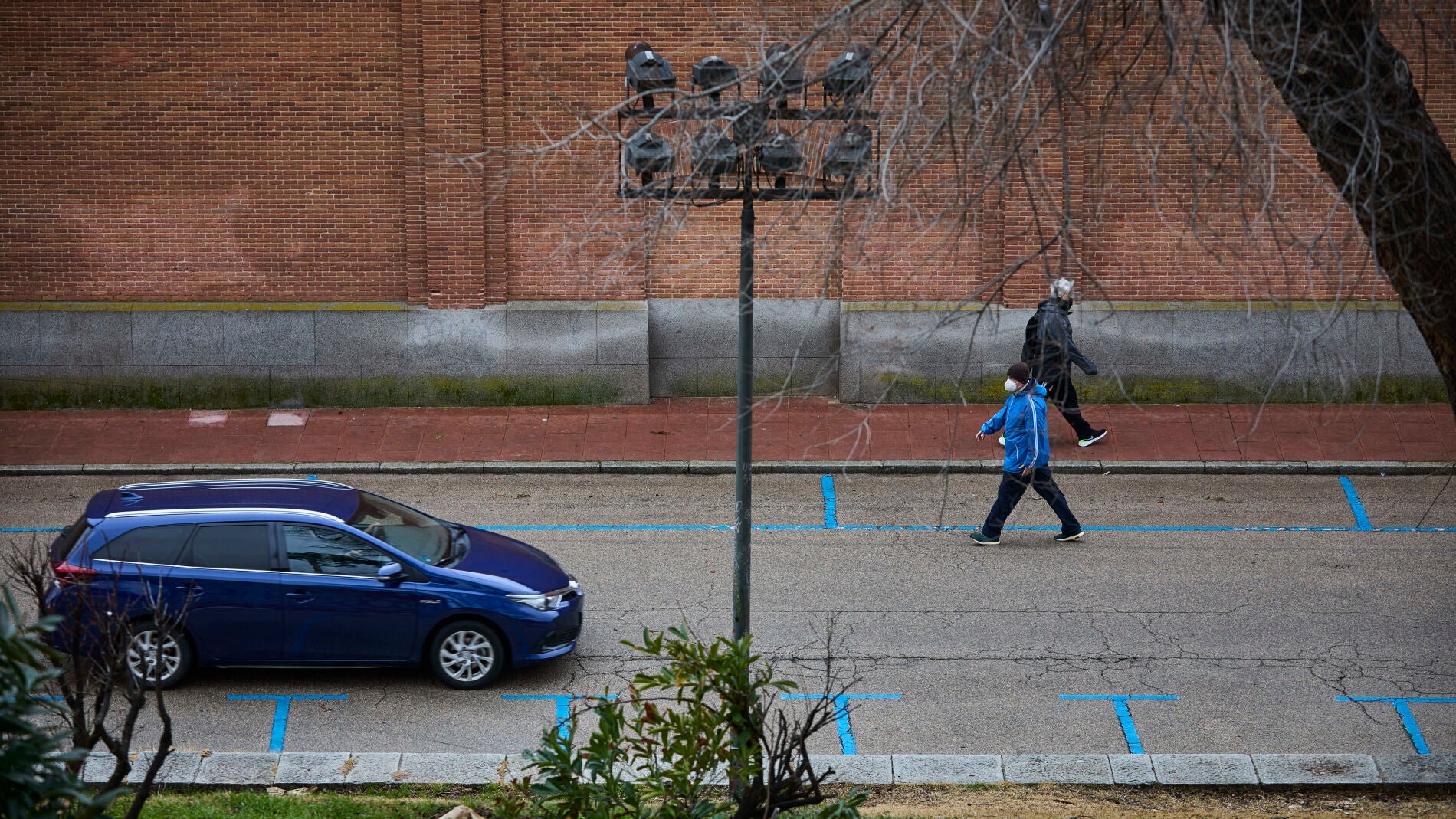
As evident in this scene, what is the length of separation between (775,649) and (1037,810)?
3.01m

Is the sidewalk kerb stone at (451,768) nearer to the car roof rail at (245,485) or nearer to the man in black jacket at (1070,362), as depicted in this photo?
the car roof rail at (245,485)

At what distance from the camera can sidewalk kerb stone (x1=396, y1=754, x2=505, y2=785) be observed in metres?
8.76

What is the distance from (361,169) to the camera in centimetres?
1825

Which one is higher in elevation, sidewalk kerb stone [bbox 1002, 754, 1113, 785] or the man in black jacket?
the man in black jacket

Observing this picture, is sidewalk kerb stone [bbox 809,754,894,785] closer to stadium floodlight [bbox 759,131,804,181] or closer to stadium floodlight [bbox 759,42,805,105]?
stadium floodlight [bbox 759,131,804,181]

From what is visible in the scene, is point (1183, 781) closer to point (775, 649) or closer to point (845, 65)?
point (775, 649)

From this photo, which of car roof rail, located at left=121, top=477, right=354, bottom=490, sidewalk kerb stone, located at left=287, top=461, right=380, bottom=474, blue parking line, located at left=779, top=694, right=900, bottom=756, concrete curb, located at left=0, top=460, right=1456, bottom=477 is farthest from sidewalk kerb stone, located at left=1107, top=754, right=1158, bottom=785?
sidewalk kerb stone, located at left=287, top=461, right=380, bottom=474

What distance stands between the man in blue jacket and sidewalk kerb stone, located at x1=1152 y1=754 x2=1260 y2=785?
390 cm

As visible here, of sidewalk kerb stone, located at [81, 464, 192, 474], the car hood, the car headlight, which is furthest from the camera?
sidewalk kerb stone, located at [81, 464, 192, 474]

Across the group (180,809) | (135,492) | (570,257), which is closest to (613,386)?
(570,257)

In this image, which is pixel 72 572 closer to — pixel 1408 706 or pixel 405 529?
pixel 405 529

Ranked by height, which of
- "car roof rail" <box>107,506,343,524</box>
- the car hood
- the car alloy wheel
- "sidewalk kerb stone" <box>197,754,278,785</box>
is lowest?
"sidewalk kerb stone" <box>197,754,278,785</box>

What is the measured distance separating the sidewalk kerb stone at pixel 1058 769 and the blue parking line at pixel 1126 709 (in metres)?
0.54

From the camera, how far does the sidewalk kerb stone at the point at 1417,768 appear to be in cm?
869
